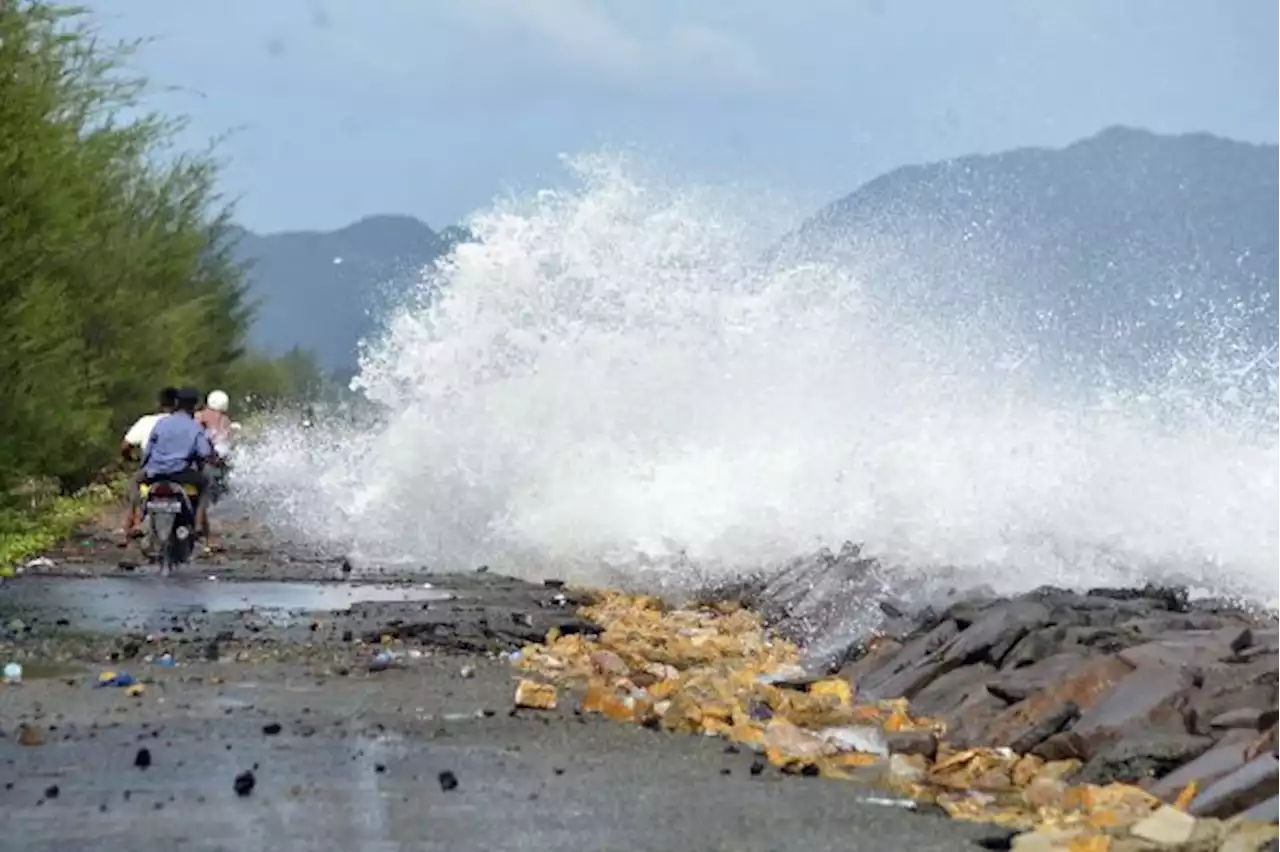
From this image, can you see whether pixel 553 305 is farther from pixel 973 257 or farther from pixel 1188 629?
pixel 1188 629

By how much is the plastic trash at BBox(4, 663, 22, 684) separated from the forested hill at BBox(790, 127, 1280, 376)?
16813 millimetres

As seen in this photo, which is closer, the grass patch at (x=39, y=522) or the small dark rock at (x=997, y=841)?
the small dark rock at (x=997, y=841)

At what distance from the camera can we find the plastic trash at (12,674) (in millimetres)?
11891

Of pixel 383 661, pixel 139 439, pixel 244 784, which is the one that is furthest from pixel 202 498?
pixel 244 784

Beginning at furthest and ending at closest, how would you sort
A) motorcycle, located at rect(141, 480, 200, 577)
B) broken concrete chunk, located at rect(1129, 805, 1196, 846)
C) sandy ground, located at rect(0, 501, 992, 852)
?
motorcycle, located at rect(141, 480, 200, 577), sandy ground, located at rect(0, 501, 992, 852), broken concrete chunk, located at rect(1129, 805, 1196, 846)

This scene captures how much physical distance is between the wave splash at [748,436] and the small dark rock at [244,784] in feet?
30.7

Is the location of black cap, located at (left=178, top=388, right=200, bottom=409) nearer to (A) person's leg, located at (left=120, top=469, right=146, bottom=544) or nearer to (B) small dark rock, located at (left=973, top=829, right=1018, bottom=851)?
(A) person's leg, located at (left=120, top=469, right=146, bottom=544)

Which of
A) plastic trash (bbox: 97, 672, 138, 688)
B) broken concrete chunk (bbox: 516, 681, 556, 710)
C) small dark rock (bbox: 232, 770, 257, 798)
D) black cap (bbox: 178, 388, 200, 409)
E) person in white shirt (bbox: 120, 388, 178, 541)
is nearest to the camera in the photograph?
small dark rock (bbox: 232, 770, 257, 798)

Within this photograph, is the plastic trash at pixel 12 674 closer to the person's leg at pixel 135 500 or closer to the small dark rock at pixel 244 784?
the small dark rock at pixel 244 784

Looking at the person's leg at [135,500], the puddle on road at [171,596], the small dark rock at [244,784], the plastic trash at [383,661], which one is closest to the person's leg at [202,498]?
the person's leg at [135,500]

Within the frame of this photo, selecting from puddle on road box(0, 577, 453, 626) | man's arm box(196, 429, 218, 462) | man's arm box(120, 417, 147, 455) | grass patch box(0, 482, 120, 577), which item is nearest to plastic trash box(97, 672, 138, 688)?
puddle on road box(0, 577, 453, 626)

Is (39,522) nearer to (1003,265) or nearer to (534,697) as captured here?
(534,697)

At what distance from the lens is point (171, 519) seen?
20.8m

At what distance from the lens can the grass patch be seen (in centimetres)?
2147
